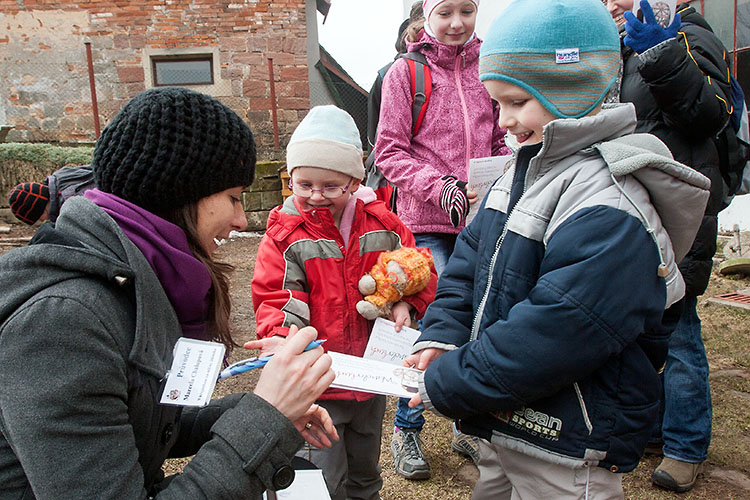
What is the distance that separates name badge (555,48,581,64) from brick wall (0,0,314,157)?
9.63 meters

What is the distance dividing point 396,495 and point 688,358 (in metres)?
1.34

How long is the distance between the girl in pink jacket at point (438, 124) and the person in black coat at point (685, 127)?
596mm

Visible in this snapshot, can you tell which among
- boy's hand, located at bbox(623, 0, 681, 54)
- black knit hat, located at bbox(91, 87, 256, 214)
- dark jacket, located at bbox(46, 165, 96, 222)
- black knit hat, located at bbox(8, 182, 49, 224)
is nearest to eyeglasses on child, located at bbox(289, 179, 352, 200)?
black knit hat, located at bbox(91, 87, 256, 214)

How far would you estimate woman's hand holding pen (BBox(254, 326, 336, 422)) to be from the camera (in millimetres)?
1173

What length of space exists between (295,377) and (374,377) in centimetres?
29

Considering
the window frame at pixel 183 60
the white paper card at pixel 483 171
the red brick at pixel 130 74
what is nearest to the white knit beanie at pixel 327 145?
the white paper card at pixel 483 171

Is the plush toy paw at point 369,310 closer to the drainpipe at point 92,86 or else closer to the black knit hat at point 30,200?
the black knit hat at point 30,200

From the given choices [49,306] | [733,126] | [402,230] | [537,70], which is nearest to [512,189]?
[537,70]

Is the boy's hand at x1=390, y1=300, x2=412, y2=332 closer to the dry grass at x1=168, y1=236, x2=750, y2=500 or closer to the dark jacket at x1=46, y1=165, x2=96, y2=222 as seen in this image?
the dry grass at x1=168, y1=236, x2=750, y2=500

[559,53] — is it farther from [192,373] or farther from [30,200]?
[30,200]

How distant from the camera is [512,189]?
1.46m

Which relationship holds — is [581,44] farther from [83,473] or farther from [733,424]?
[733,424]

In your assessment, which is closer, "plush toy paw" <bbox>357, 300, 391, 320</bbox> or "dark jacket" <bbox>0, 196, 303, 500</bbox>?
"dark jacket" <bbox>0, 196, 303, 500</bbox>

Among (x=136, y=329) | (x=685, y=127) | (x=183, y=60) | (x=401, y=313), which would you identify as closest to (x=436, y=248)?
(x=401, y=313)
